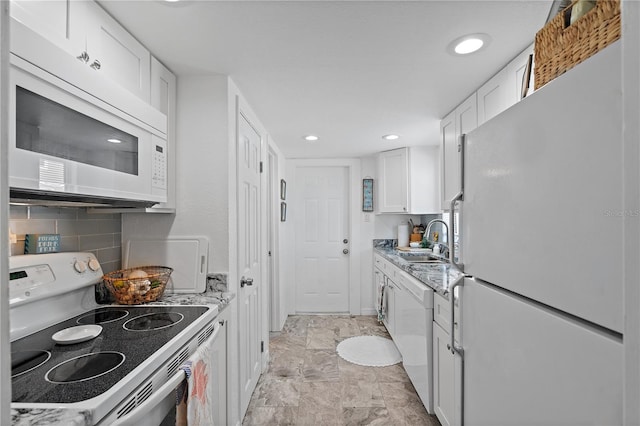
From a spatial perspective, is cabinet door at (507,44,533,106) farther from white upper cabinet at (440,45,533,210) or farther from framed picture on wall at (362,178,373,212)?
framed picture on wall at (362,178,373,212)

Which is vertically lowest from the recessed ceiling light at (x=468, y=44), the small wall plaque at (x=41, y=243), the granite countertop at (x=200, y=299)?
the granite countertop at (x=200, y=299)

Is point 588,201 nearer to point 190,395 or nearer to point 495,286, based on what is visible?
point 495,286

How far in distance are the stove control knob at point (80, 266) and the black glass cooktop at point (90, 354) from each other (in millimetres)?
202

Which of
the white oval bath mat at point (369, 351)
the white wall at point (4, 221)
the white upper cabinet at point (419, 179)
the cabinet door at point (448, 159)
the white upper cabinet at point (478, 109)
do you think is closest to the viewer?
the white wall at point (4, 221)

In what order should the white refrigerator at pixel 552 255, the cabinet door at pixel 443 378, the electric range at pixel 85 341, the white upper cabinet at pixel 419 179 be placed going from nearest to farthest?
the white refrigerator at pixel 552 255 < the electric range at pixel 85 341 < the cabinet door at pixel 443 378 < the white upper cabinet at pixel 419 179

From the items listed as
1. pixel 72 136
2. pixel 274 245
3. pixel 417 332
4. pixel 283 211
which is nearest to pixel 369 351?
pixel 417 332

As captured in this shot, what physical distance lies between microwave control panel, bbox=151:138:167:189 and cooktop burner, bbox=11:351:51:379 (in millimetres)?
750

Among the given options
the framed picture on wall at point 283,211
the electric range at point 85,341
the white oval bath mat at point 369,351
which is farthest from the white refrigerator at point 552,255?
the framed picture on wall at point 283,211

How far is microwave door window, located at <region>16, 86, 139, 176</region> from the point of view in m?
0.89

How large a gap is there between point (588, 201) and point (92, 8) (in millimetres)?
1626

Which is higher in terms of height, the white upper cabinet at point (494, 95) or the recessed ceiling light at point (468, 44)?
the recessed ceiling light at point (468, 44)

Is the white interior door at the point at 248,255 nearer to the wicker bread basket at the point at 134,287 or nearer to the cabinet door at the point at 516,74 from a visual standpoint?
the wicker bread basket at the point at 134,287

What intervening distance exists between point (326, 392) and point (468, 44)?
2.43 metres

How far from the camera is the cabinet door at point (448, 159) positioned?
2.49 meters
